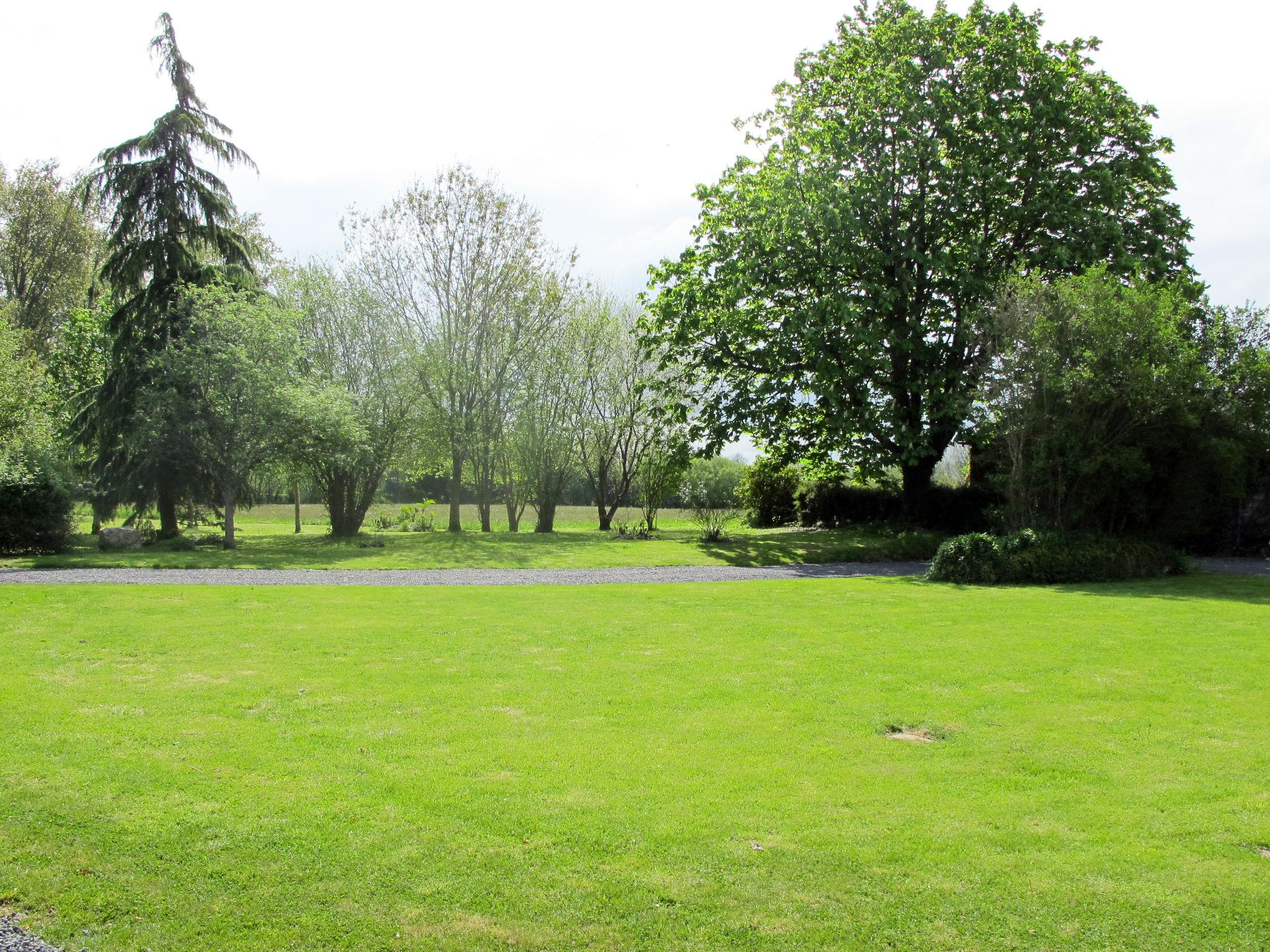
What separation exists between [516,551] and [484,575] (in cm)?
475

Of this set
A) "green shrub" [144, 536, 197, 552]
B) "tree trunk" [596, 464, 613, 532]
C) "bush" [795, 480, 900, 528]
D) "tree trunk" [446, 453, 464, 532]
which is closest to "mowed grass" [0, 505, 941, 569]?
"green shrub" [144, 536, 197, 552]

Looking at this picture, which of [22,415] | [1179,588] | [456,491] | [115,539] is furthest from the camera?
[456,491]

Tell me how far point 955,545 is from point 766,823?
13.5 m

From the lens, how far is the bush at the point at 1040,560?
54.4 feet

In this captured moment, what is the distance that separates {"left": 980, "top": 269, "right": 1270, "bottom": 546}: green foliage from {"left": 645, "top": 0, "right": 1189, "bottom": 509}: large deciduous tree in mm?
3497

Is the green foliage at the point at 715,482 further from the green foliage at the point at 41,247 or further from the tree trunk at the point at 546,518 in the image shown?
the green foliage at the point at 41,247

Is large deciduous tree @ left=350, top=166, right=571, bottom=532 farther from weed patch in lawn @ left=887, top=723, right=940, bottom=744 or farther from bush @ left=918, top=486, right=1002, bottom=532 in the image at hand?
weed patch in lawn @ left=887, top=723, right=940, bottom=744

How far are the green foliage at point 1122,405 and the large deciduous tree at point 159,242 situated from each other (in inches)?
859

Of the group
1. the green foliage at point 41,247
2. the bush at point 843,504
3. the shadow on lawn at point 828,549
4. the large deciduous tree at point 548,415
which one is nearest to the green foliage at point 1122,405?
the shadow on lawn at point 828,549

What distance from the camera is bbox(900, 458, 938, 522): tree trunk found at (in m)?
26.3

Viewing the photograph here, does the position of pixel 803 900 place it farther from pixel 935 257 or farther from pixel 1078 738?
pixel 935 257

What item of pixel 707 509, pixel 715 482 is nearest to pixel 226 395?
pixel 707 509

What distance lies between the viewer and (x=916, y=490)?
26.4 m

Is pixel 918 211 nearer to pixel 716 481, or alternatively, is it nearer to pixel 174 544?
pixel 716 481
